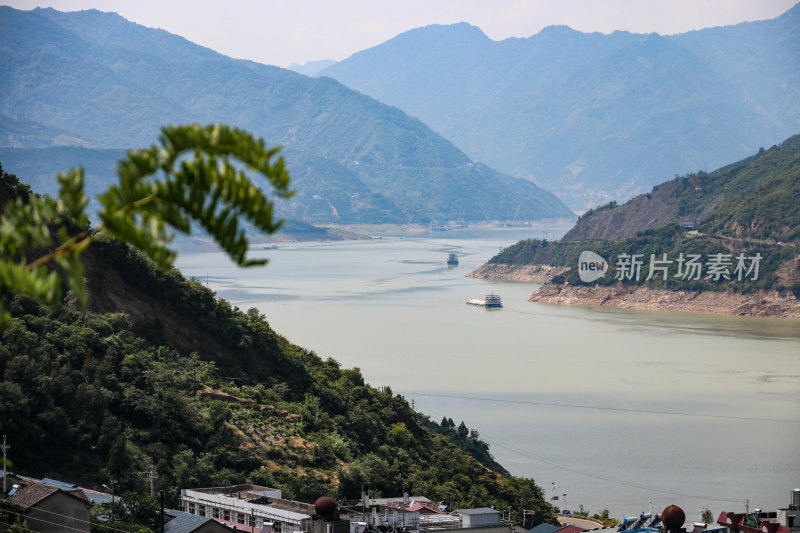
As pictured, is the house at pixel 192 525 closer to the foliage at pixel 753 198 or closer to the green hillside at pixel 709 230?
the green hillside at pixel 709 230

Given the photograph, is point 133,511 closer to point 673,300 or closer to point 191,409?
point 191,409

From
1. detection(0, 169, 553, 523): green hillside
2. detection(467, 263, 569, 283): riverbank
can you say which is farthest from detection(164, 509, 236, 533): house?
detection(467, 263, 569, 283): riverbank

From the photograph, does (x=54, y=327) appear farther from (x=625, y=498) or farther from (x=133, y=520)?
(x=625, y=498)

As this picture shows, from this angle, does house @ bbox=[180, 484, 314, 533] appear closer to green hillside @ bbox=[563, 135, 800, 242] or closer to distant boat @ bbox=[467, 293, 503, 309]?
distant boat @ bbox=[467, 293, 503, 309]

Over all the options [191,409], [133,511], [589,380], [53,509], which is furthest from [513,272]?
[53,509]

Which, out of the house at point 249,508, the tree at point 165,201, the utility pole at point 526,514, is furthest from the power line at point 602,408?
the tree at point 165,201
